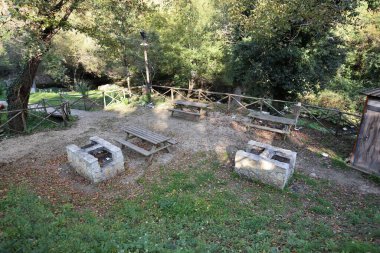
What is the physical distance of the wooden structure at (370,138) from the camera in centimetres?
745

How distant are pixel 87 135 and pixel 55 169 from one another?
2.71 m

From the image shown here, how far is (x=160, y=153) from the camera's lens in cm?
834

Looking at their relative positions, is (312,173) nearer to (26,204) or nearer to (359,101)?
(26,204)

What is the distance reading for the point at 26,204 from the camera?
17.5 ft

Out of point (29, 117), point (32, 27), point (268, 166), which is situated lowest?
point (29, 117)

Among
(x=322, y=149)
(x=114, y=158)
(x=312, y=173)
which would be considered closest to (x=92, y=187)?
(x=114, y=158)

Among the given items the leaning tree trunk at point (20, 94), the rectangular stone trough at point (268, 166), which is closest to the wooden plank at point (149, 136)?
the rectangular stone trough at point (268, 166)

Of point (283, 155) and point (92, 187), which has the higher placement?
point (283, 155)

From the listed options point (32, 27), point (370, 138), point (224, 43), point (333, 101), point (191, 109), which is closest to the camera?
point (370, 138)

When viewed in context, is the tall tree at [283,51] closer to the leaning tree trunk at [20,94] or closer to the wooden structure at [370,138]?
the wooden structure at [370,138]

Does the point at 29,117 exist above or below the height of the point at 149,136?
below

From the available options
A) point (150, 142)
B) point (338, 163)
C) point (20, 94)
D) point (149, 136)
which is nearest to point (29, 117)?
point (20, 94)

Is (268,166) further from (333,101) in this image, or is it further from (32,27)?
(333,101)

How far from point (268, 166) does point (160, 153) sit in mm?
3570
